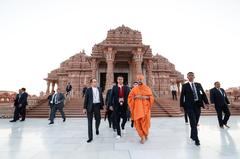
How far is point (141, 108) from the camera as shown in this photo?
179 inches

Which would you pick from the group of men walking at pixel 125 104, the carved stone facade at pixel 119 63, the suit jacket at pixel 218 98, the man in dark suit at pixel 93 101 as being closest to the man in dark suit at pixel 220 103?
the suit jacket at pixel 218 98

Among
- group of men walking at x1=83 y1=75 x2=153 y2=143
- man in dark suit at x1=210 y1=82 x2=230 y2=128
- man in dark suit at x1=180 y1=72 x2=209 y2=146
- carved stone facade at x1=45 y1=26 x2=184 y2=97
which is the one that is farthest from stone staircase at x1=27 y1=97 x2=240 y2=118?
man in dark suit at x1=180 y1=72 x2=209 y2=146

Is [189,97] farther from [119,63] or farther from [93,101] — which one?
[119,63]

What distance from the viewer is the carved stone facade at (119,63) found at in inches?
738

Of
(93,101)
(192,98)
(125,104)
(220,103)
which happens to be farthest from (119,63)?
(192,98)

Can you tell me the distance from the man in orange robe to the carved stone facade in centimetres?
1342

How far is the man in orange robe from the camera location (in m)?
4.51

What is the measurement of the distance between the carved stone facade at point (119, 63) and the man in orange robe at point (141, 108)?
13417 millimetres

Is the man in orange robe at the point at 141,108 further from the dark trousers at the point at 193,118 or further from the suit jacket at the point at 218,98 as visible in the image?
the suit jacket at the point at 218,98

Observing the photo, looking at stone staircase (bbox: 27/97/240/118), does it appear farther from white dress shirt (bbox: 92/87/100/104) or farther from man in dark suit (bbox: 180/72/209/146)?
man in dark suit (bbox: 180/72/209/146)

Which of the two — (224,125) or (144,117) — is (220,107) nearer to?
(224,125)

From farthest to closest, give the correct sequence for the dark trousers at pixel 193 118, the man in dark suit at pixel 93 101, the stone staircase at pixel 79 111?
the stone staircase at pixel 79 111
the man in dark suit at pixel 93 101
the dark trousers at pixel 193 118

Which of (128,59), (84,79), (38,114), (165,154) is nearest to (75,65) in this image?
(84,79)

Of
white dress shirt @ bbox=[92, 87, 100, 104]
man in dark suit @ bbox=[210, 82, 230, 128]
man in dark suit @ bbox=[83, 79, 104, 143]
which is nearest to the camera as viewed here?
man in dark suit @ bbox=[83, 79, 104, 143]
